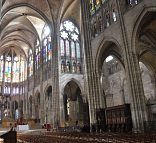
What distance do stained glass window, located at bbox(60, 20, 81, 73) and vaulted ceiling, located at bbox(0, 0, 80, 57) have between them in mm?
1419

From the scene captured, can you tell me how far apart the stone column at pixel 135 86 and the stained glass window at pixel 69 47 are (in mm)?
15469

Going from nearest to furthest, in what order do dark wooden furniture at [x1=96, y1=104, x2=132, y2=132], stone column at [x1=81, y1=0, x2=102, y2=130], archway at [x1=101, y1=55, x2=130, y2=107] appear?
1. dark wooden furniture at [x1=96, y1=104, x2=132, y2=132]
2. stone column at [x1=81, y1=0, x2=102, y2=130]
3. archway at [x1=101, y1=55, x2=130, y2=107]

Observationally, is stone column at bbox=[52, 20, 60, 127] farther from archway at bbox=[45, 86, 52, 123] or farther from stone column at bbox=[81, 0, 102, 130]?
stone column at bbox=[81, 0, 102, 130]

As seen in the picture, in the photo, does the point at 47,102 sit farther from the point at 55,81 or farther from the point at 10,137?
the point at 10,137

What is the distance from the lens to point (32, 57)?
40844 mm

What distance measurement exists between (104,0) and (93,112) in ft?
→ 35.9

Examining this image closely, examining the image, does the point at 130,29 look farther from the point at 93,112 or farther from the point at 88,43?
the point at 93,112

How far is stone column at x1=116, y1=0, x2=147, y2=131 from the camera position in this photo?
14.1m

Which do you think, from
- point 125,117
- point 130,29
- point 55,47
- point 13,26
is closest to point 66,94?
point 55,47

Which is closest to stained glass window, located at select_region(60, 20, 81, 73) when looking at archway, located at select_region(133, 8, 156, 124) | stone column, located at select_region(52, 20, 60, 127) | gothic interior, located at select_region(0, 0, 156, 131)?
gothic interior, located at select_region(0, 0, 156, 131)

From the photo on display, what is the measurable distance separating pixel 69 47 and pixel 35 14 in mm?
7423

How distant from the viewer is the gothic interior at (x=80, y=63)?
15.7 m

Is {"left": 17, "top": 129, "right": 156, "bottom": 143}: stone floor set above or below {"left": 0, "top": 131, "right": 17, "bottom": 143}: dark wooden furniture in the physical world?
below

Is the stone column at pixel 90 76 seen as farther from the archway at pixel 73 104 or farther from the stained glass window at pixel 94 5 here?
the archway at pixel 73 104
